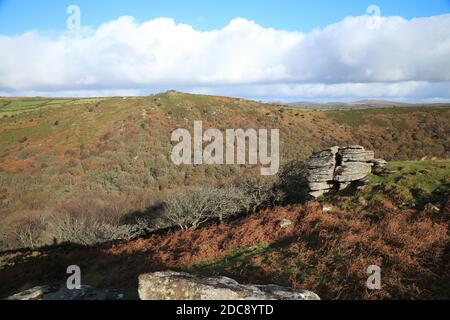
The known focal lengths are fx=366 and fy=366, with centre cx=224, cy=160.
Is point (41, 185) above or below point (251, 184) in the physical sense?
below

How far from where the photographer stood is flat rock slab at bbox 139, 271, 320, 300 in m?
8.13

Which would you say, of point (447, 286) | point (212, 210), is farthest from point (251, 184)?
point (447, 286)

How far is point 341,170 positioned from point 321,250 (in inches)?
368

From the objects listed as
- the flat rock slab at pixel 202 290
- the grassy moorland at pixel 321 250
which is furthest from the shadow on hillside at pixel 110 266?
the flat rock slab at pixel 202 290

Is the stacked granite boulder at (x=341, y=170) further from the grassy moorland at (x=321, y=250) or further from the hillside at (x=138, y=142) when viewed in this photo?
the hillside at (x=138, y=142)

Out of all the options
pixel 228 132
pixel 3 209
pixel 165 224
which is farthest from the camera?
pixel 228 132

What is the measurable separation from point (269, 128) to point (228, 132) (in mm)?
9381

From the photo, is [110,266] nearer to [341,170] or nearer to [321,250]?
[321,250]

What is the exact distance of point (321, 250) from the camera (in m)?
14.5

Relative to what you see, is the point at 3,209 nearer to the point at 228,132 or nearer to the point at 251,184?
the point at 251,184

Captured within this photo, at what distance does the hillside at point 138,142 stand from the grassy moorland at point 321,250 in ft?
50.2

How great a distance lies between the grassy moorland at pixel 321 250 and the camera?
12195mm

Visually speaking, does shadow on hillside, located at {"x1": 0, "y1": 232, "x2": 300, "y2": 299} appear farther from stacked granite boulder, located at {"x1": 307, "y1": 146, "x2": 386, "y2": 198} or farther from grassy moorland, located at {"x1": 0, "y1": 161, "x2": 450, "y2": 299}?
stacked granite boulder, located at {"x1": 307, "y1": 146, "x2": 386, "y2": 198}

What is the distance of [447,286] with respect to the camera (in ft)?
36.5
